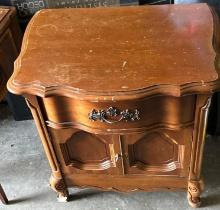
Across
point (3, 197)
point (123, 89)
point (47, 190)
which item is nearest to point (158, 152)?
point (123, 89)

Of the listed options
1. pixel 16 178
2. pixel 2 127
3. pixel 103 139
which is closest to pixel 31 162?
pixel 16 178

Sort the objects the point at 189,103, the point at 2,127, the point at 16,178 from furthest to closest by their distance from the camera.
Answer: the point at 2,127 < the point at 16,178 < the point at 189,103

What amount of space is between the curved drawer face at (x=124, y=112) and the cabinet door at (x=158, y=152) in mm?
71

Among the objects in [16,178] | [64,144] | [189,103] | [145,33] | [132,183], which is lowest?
[16,178]

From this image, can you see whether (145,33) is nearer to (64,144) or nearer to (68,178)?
(64,144)

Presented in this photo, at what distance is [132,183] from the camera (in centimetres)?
120

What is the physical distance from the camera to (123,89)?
825 mm

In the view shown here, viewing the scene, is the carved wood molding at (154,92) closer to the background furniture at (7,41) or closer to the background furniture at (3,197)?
the background furniture at (7,41)

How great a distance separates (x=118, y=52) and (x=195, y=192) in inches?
22.6

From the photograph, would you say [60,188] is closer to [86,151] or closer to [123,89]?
[86,151]

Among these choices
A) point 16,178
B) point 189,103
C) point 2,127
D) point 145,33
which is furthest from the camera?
point 2,127

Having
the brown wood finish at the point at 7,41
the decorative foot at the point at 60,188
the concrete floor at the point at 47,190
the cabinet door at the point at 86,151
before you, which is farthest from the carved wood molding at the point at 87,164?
the brown wood finish at the point at 7,41

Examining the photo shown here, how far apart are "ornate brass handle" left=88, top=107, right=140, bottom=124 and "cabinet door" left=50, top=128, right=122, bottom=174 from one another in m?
0.11

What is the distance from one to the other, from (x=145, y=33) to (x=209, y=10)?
9.2 inches
